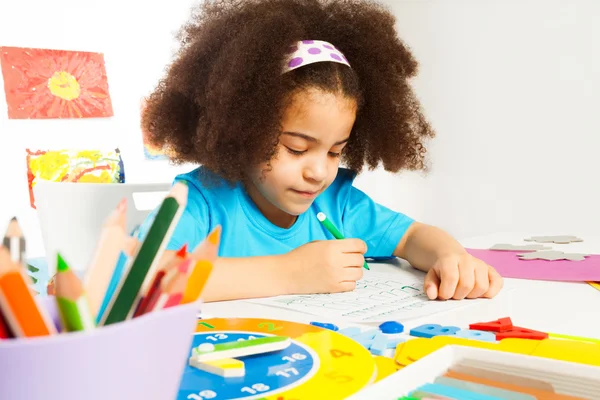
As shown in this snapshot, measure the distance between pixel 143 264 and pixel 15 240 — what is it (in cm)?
5

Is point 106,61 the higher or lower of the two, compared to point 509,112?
higher

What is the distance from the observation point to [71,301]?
191mm

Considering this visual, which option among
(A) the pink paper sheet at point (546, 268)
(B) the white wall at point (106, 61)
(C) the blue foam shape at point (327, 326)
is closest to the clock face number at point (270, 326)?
(C) the blue foam shape at point (327, 326)

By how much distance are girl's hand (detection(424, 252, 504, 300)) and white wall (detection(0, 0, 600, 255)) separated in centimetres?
151

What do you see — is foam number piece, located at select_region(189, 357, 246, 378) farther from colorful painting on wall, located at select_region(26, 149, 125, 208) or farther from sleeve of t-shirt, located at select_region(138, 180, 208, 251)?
colorful painting on wall, located at select_region(26, 149, 125, 208)

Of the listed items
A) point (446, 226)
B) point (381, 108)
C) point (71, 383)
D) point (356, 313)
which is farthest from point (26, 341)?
point (446, 226)

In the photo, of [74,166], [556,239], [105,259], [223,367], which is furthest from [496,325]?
[74,166]

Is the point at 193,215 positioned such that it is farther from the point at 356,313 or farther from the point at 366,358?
the point at 366,358

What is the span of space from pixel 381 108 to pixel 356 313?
448 millimetres

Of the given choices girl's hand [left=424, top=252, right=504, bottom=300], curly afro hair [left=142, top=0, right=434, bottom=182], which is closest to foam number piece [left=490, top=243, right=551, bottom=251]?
curly afro hair [left=142, top=0, right=434, bottom=182]

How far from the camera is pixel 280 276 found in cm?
63

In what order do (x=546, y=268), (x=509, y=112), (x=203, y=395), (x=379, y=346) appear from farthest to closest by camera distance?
1. (x=509, y=112)
2. (x=546, y=268)
3. (x=379, y=346)
4. (x=203, y=395)

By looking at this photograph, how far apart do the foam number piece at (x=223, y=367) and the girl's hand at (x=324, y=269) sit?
288 millimetres

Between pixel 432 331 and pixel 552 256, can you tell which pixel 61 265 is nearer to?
pixel 432 331
